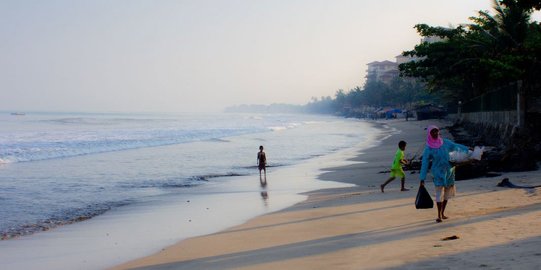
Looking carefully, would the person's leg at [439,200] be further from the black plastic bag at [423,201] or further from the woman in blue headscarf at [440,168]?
the black plastic bag at [423,201]

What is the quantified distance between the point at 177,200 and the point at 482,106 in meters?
22.5

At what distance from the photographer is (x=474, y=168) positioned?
555 inches

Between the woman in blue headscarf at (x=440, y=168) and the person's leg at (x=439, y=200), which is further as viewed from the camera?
the woman in blue headscarf at (x=440, y=168)

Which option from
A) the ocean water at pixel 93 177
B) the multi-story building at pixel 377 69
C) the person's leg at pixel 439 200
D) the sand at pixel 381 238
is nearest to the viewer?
the sand at pixel 381 238

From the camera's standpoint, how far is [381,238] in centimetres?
782

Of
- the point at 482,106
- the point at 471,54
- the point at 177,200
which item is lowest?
the point at 177,200

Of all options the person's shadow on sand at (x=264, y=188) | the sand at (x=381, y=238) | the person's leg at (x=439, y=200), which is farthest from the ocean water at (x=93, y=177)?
the person's leg at (x=439, y=200)

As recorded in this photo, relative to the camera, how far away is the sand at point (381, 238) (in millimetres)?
6328

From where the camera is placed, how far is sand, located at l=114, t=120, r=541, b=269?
6328 millimetres

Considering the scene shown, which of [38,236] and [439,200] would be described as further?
[38,236]

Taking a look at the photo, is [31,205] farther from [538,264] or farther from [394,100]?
[394,100]

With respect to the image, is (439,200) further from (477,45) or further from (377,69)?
(377,69)

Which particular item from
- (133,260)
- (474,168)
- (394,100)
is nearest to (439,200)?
(133,260)

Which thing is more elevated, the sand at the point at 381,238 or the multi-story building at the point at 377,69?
the multi-story building at the point at 377,69
